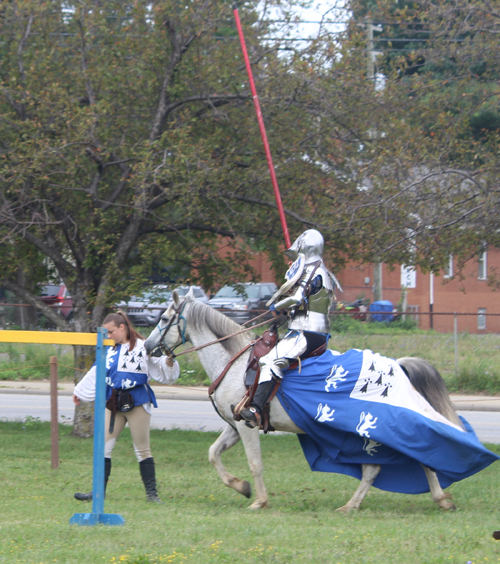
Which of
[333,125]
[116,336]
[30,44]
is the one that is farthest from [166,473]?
[30,44]

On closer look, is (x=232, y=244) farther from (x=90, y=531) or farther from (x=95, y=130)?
(x=90, y=531)

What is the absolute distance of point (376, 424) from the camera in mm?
6797

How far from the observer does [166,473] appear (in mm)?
8977

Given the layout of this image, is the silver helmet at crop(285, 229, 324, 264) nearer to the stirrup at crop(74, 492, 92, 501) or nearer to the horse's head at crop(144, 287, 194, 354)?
the horse's head at crop(144, 287, 194, 354)

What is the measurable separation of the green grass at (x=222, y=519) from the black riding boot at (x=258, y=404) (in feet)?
2.87

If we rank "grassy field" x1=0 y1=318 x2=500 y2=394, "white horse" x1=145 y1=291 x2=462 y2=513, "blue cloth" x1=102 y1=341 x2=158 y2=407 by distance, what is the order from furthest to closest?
1. "grassy field" x1=0 y1=318 x2=500 y2=394
2. "white horse" x1=145 y1=291 x2=462 y2=513
3. "blue cloth" x1=102 y1=341 x2=158 y2=407

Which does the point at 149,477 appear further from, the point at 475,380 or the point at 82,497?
the point at 475,380

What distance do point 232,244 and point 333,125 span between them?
2.34 meters

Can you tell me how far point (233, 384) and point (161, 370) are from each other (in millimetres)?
739

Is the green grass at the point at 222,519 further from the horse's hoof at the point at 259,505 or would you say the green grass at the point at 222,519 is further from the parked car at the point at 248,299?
the parked car at the point at 248,299

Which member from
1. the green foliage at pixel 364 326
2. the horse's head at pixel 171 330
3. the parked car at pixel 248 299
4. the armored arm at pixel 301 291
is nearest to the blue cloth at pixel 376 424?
the armored arm at pixel 301 291

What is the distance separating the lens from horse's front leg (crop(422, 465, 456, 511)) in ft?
22.6

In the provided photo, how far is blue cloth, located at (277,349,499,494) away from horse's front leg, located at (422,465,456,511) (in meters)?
0.07

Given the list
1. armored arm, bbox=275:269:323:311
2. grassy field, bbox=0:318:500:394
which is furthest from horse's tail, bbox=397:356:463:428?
grassy field, bbox=0:318:500:394
